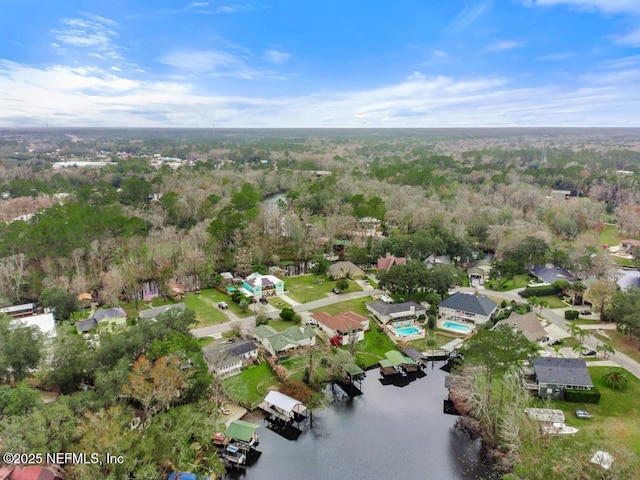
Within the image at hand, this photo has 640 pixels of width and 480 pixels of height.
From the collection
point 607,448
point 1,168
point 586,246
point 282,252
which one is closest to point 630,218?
point 586,246

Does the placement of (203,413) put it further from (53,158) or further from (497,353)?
(53,158)

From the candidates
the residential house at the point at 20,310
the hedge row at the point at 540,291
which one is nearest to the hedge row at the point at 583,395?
the hedge row at the point at 540,291

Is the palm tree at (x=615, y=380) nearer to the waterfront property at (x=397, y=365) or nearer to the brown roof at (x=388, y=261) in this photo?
the waterfront property at (x=397, y=365)

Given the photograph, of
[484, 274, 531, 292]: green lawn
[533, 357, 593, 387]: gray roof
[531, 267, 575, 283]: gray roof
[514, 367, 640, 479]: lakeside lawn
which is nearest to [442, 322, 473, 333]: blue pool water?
[533, 357, 593, 387]: gray roof

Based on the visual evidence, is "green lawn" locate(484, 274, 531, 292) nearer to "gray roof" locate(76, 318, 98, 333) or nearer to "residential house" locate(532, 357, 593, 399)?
"residential house" locate(532, 357, 593, 399)

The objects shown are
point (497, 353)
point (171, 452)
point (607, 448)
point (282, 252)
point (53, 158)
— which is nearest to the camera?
point (607, 448)

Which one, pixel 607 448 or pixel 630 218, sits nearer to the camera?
pixel 607 448
